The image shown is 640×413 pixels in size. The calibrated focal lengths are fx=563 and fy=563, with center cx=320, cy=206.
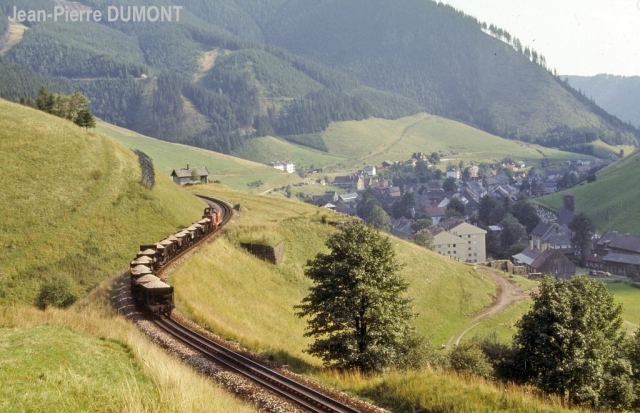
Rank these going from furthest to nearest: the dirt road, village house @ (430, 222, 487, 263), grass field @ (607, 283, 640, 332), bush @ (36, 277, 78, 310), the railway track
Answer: village house @ (430, 222, 487, 263)
grass field @ (607, 283, 640, 332)
the dirt road
bush @ (36, 277, 78, 310)
the railway track

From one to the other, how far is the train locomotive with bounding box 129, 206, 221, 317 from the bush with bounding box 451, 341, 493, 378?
1720 centimetres

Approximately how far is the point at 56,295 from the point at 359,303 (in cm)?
2134

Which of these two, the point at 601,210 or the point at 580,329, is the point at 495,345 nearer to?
the point at 580,329

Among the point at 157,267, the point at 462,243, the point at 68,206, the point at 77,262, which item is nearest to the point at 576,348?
the point at 157,267

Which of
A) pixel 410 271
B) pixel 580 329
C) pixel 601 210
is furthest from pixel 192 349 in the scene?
pixel 601 210

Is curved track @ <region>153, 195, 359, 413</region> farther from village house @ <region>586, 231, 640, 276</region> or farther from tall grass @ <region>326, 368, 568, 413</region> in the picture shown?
village house @ <region>586, 231, 640, 276</region>

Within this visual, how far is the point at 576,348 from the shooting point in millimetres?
28500

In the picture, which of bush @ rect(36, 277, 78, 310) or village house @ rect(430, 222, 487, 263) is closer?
bush @ rect(36, 277, 78, 310)

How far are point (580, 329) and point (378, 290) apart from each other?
11.0 m

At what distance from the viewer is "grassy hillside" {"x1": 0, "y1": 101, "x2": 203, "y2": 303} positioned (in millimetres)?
44719

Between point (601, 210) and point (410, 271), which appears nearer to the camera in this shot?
point (410, 271)

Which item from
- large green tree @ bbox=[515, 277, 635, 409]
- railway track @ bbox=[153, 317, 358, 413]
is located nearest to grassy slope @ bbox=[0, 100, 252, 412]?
railway track @ bbox=[153, 317, 358, 413]

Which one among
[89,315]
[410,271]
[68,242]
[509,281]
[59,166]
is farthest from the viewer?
[509,281]

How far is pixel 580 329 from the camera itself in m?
29.8
